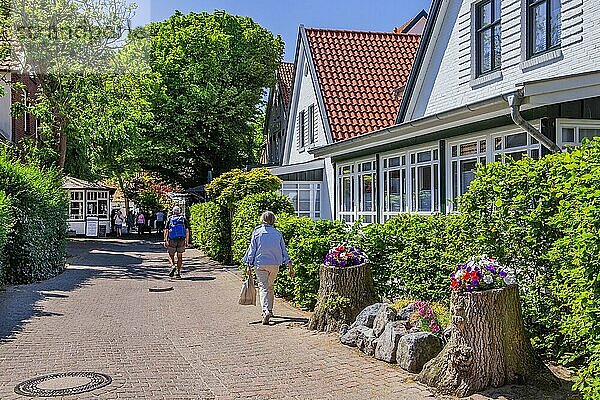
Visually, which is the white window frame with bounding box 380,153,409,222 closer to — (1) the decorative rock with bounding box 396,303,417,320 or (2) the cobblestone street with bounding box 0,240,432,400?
(2) the cobblestone street with bounding box 0,240,432,400

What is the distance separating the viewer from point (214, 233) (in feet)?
84.0

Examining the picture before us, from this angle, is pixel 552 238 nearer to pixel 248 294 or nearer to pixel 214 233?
pixel 248 294

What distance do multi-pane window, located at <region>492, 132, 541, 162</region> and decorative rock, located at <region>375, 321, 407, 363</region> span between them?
17.9 ft

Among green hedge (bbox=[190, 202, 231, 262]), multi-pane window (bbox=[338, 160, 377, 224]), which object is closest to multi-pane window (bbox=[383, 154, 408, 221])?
multi-pane window (bbox=[338, 160, 377, 224])

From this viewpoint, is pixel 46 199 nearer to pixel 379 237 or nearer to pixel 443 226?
pixel 379 237

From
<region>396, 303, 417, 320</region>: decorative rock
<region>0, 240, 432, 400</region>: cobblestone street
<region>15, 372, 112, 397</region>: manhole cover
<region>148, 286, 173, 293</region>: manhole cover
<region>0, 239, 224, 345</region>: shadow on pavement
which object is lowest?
<region>15, 372, 112, 397</region>: manhole cover

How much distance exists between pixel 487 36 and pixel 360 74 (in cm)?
1115

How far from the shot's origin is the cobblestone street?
7781 mm

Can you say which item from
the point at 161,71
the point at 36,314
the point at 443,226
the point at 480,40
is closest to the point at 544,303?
the point at 443,226

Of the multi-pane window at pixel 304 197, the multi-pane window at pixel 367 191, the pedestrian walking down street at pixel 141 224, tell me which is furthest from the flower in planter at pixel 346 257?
the pedestrian walking down street at pixel 141 224

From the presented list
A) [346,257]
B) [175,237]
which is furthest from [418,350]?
[175,237]

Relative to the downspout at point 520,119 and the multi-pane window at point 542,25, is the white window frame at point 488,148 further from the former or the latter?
the multi-pane window at point 542,25

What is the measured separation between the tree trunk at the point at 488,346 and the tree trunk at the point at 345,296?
333 centimetres

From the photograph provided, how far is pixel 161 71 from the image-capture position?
1740 inches
